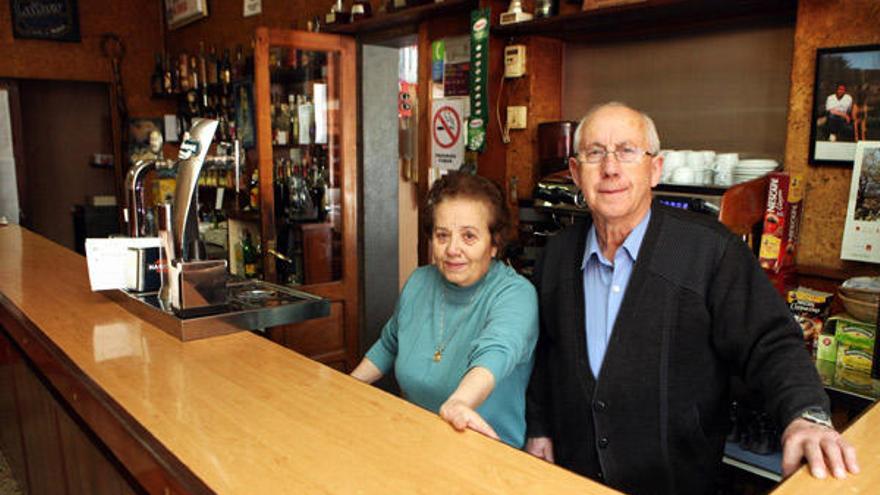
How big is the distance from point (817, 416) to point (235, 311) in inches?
63.1

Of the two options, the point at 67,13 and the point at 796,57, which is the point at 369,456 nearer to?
the point at 796,57

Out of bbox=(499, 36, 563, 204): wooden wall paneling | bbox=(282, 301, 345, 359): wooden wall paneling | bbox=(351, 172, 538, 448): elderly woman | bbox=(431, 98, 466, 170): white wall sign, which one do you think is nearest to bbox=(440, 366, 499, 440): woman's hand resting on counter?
bbox=(351, 172, 538, 448): elderly woman

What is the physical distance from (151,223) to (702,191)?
2200 mm

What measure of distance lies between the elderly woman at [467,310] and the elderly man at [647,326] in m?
0.14

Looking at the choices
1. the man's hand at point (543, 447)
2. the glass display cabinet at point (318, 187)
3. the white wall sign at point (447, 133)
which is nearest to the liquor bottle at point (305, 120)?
the glass display cabinet at point (318, 187)

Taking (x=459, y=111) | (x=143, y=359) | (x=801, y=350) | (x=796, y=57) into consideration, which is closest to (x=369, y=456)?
(x=143, y=359)

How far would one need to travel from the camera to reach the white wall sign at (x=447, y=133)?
366 cm

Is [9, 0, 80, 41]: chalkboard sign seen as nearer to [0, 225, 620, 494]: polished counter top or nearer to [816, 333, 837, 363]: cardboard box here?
[0, 225, 620, 494]: polished counter top

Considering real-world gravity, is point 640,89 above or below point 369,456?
above

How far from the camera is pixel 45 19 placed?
6.73 m

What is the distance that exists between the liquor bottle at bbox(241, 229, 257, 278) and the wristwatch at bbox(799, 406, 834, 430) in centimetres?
399

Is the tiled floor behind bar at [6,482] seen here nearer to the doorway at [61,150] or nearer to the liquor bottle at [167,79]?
the doorway at [61,150]

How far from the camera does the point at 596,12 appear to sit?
2.66 metres

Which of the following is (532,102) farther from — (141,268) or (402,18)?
(141,268)
